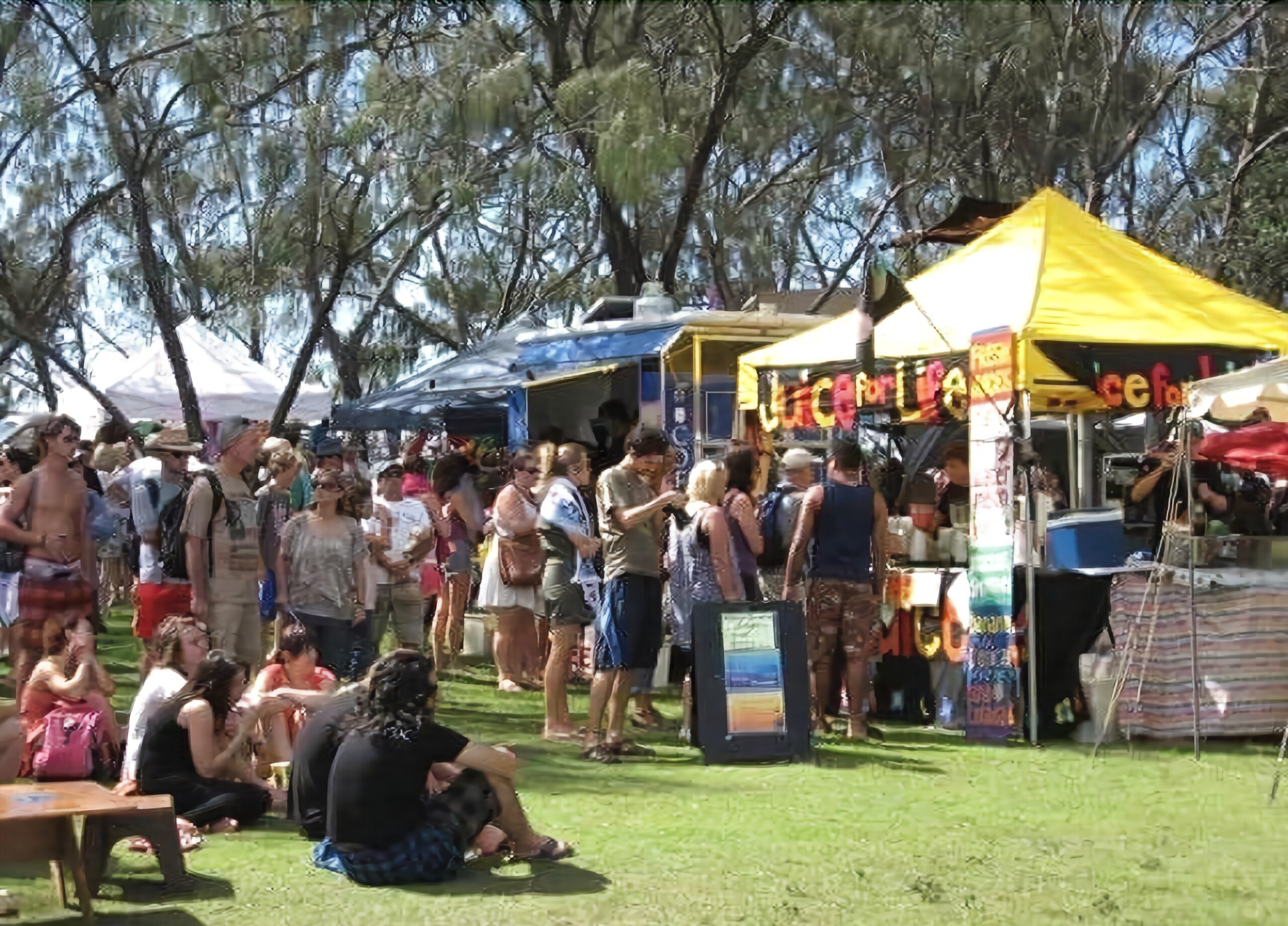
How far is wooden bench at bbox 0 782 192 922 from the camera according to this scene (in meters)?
5.52

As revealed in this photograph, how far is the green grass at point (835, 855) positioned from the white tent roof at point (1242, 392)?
1.82m

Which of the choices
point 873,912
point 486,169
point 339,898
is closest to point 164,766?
point 339,898

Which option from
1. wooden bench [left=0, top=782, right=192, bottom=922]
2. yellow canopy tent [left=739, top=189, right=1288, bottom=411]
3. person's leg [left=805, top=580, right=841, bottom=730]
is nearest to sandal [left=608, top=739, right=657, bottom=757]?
person's leg [left=805, top=580, right=841, bottom=730]

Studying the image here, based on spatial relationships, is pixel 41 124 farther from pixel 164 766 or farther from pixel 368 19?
pixel 164 766

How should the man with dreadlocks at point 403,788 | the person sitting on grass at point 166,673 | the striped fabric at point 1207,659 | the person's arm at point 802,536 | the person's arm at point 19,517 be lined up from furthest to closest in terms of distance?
the striped fabric at point 1207,659
the person's arm at point 802,536
the person's arm at point 19,517
the person sitting on grass at point 166,673
the man with dreadlocks at point 403,788

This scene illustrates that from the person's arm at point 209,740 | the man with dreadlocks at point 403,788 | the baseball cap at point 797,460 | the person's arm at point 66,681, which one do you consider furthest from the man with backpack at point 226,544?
the baseball cap at point 797,460

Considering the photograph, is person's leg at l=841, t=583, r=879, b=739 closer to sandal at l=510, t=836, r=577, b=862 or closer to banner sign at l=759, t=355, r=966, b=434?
banner sign at l=759, t=355, r=966, b=434

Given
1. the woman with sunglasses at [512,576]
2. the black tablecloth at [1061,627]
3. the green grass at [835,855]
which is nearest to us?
the green grass at [835,855]

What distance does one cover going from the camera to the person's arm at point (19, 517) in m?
8.81

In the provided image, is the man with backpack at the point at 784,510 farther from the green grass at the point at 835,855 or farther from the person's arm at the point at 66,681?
the person's arm at the point at 66,681

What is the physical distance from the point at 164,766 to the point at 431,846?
1.41 m

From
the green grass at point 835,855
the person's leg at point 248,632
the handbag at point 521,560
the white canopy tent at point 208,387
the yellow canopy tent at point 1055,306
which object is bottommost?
the green grass at point 835,855

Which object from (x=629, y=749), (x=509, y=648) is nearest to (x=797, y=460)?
(x=629, y=749)

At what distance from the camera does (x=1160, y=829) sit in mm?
7316
